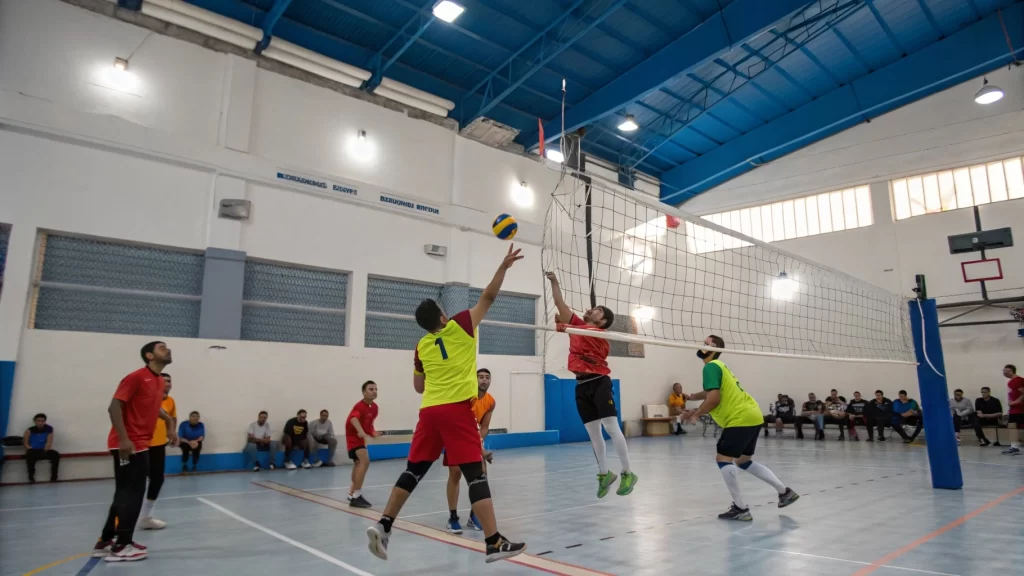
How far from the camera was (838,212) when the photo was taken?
19.7 meters

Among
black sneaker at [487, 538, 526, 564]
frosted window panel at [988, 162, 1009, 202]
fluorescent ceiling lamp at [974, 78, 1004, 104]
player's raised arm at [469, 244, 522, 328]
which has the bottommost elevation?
black sneaker at [487, 538, 526, 564]

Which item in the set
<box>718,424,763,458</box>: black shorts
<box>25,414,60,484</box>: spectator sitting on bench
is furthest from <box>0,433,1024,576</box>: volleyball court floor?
<box>718,424,763,458</box>: black shorts

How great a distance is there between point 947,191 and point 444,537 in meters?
19.0

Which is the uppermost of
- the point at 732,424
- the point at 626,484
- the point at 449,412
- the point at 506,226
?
the point at 506,226

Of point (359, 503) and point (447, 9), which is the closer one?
point (359, 503)

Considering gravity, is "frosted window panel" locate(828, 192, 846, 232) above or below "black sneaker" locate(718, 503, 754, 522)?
above

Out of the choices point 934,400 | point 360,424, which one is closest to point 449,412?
point 360,424

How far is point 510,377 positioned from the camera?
17.0m

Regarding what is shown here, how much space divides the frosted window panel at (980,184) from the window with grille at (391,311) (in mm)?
16146

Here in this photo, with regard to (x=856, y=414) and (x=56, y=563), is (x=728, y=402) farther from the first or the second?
(x=856, y=414)

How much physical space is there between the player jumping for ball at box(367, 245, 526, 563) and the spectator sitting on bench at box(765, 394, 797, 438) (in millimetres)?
16743

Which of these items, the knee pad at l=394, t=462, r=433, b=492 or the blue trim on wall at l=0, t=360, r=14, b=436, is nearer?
the knee pad at l=394, t=462, r=433, b=492

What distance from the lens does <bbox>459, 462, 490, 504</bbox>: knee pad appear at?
3.85 m

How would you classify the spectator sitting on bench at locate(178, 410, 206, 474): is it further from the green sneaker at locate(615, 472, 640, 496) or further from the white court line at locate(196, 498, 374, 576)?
the green sneaker at locate(615, 472, 640, 496)
